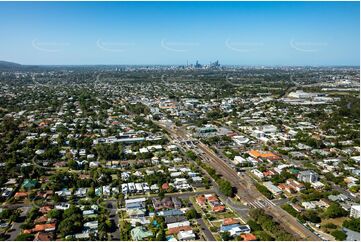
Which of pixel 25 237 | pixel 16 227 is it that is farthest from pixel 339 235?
pixel 16 227

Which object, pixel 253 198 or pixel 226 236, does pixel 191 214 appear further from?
pixel 253 198

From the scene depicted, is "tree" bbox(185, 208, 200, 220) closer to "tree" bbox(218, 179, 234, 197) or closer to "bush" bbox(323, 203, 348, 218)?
"tree" bbox(218, 179, 234, 197)

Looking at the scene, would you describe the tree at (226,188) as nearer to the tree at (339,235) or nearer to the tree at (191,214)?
the tree at (191,214)

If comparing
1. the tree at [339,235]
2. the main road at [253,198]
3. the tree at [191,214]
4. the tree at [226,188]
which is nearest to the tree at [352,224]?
the tree at [339,235]

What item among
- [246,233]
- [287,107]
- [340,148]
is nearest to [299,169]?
[340,148]

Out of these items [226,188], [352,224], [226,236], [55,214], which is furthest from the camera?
[226,188]

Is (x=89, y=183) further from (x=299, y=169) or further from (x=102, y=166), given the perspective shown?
(x=299, y=169)

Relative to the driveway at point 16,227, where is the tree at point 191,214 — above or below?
above

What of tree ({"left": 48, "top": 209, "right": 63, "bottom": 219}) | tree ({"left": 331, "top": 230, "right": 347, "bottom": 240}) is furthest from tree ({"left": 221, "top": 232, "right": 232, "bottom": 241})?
tree ({"left": 48, "top": 209, "right": 63, "bottom": 219})
